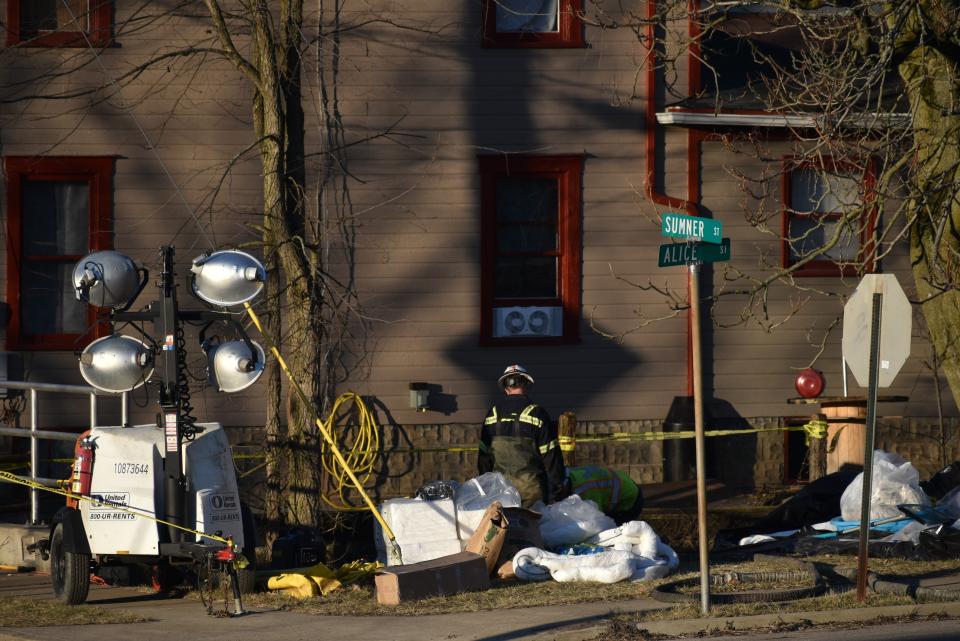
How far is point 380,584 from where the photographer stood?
1041cm

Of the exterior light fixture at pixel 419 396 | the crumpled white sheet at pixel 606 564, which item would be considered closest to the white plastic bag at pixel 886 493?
the crumpled white sheet at pixel 606 564

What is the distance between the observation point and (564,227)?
1786 centimetres

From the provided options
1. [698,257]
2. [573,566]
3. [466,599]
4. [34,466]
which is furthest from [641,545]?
[34,466]

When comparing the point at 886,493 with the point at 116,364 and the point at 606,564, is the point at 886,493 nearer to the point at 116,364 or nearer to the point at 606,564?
the point at 606,564

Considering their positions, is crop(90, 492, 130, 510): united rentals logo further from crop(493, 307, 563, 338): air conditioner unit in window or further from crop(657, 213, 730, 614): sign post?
crop(493, 307, 563, 338): air conditioner unit in window

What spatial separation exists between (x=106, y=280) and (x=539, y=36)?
Result: 8.79 meters

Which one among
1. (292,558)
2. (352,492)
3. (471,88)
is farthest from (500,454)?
(471,88)

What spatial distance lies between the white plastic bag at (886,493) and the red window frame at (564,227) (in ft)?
16.7

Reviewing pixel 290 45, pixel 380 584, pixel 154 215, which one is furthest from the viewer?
pixel 154 215

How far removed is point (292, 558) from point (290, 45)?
14.8 feet

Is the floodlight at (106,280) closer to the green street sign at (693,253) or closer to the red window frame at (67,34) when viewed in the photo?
the green street sign at (693,253)

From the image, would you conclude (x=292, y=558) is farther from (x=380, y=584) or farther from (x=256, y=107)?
(x=256, y=107)

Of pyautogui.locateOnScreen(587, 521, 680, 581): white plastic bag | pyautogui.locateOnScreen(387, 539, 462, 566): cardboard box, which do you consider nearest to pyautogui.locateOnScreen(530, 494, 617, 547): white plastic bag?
pyautogui.locateOnScreen(587, 521, 680, 581): white plastic bag

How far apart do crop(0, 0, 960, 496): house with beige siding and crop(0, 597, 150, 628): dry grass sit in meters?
6.56
